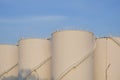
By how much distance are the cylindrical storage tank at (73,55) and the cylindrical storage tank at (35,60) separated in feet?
9.84

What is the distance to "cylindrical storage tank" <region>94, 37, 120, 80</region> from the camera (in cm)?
2038

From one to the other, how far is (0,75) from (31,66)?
4533mm

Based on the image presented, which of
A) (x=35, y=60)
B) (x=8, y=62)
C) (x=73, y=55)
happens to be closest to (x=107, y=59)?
(x=73, y=55)

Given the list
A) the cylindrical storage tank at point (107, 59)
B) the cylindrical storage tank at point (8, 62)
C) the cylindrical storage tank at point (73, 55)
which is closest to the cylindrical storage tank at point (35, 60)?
the cylindrical storage tank at point (8, 62)

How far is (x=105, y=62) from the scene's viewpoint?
2055 cm

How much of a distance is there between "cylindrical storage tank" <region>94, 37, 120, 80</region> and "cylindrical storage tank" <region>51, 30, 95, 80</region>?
213 cm

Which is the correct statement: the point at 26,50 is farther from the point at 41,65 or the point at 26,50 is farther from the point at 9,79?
the point at 9,79

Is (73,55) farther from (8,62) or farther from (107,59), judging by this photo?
(8,62)

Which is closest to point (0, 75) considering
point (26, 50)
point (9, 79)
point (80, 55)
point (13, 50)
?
point (9, 79)

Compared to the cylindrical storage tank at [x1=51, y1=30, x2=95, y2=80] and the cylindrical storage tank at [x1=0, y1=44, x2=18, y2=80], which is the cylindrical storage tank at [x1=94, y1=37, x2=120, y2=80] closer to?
the cylindrical storage tank at [x1=51, y1=30, x2=95, y2=80]

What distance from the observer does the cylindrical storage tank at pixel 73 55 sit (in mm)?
17878

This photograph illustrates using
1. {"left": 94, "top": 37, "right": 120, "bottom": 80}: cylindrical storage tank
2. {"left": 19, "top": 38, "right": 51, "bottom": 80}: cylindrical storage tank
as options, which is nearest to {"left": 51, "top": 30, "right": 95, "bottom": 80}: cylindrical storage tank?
{"left": 94, "top": 37, "right": 120, "bottom": 80}: cylindrical storage tank

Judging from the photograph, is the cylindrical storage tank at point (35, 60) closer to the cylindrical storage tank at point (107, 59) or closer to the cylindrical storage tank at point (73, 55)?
the cylindrical storage tank at point (73, 55)

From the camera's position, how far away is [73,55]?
17953 mm
